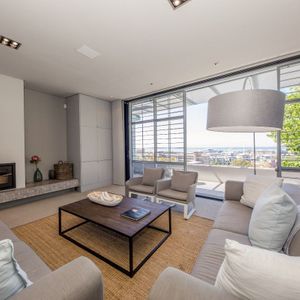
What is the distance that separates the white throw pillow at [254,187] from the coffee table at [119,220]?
1.06 m

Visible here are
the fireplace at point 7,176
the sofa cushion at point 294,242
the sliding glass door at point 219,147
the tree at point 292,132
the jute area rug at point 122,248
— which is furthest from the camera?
the sliding glass door at point 219,147

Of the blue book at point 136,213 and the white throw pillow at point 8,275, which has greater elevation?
the white throw pillow at point 8,275

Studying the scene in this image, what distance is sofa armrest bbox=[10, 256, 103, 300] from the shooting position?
77 centimetres

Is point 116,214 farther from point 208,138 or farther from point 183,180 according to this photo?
point 208,138

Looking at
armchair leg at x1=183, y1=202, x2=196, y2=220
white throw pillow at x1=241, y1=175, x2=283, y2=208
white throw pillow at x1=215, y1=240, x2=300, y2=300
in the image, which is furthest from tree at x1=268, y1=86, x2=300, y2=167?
white throw pillow at x1=215, y1=240, x2=300, y2=300

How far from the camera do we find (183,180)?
125 inches

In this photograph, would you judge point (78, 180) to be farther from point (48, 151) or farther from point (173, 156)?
point (173, 156)

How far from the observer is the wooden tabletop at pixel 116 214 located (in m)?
1.83

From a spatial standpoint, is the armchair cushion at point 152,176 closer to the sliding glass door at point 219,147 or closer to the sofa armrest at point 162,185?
the sofa armrest at point 162,185

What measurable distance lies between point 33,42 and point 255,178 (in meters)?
3.67

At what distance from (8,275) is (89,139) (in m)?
4.32

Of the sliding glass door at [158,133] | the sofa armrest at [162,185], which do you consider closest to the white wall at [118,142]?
the sliding glass door at [158,133]

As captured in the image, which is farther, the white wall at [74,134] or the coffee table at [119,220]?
the white wall at [74,134]

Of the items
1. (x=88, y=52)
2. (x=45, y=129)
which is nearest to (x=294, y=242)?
(x=88, y=52)
